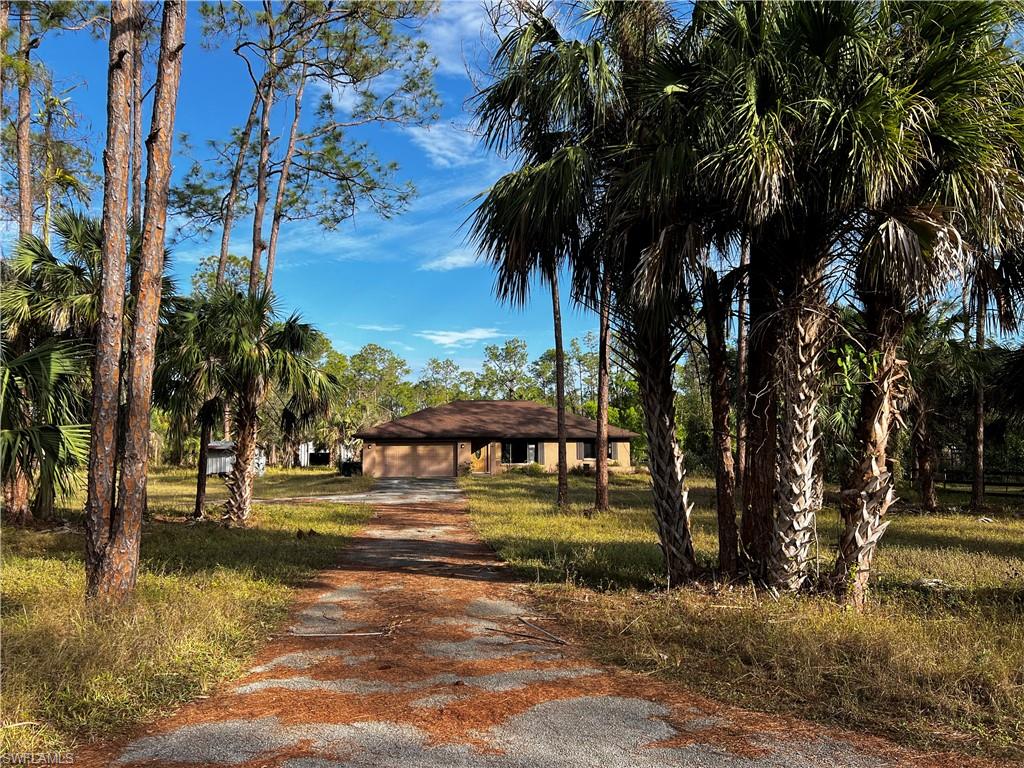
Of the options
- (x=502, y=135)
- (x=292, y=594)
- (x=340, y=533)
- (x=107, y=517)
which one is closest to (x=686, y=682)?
(x=292, y=594)

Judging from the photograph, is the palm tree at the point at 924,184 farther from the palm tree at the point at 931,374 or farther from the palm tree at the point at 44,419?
the palm tree at the point at 931,374

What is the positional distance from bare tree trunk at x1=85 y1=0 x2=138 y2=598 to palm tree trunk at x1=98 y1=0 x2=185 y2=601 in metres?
0.14

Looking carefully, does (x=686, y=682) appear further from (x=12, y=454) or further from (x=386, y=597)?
(x=12, y=454)

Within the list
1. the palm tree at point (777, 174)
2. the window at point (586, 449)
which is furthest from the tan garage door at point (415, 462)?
the palm tree at point (777, 174)

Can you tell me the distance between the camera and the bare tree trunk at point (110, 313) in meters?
6.90

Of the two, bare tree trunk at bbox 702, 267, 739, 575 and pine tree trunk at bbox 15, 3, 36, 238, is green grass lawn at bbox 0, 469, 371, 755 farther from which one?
pine tree trunk at bbox 15, 3, 36, 238

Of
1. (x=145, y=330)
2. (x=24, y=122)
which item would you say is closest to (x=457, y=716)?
(x=145, y=330)

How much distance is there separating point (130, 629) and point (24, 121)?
14.7 metres

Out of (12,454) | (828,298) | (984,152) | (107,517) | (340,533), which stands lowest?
(340,533)

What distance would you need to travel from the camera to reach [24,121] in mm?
14859

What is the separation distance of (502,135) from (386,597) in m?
6.12

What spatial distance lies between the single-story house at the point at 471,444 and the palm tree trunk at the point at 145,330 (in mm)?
29139

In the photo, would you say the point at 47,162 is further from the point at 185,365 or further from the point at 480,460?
the point at 480,460

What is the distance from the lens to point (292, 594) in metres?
8.02
